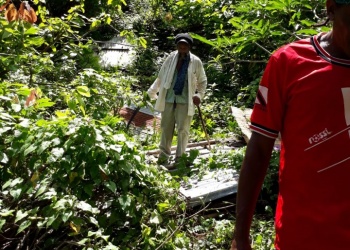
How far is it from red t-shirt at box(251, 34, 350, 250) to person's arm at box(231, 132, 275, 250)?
2.7 inches

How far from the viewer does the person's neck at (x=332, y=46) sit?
4.80 ft

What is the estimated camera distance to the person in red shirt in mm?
1416

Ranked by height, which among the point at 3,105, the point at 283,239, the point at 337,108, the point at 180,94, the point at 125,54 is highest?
the point at 337,108

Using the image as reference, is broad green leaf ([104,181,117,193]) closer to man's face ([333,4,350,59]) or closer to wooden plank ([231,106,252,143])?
man's face ([333,4,350,59])

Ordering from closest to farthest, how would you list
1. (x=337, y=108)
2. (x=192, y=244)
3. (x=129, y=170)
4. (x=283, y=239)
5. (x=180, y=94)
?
(x=337, y=108) → (x=283, y=239) → (x=129, y=170) → (x=192, y=244) → (x=180, y=94)

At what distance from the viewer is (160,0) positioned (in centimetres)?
1517

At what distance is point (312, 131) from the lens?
1.45 meters

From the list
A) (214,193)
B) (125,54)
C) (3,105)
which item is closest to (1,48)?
(3,105)

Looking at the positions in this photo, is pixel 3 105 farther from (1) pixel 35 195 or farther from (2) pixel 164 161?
(2) pixel 164 161

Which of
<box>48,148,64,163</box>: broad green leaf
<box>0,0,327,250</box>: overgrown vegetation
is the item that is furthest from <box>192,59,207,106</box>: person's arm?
<box>48,148,64,163</box>: broad green leaf

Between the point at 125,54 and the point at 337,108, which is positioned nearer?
the point at 337,108

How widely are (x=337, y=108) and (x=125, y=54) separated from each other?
1296cm

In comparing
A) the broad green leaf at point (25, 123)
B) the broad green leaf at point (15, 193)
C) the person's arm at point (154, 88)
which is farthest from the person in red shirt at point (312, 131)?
the person's arm at point (154, 88)

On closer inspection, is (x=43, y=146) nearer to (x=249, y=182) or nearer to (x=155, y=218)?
(x=155, y=218)
